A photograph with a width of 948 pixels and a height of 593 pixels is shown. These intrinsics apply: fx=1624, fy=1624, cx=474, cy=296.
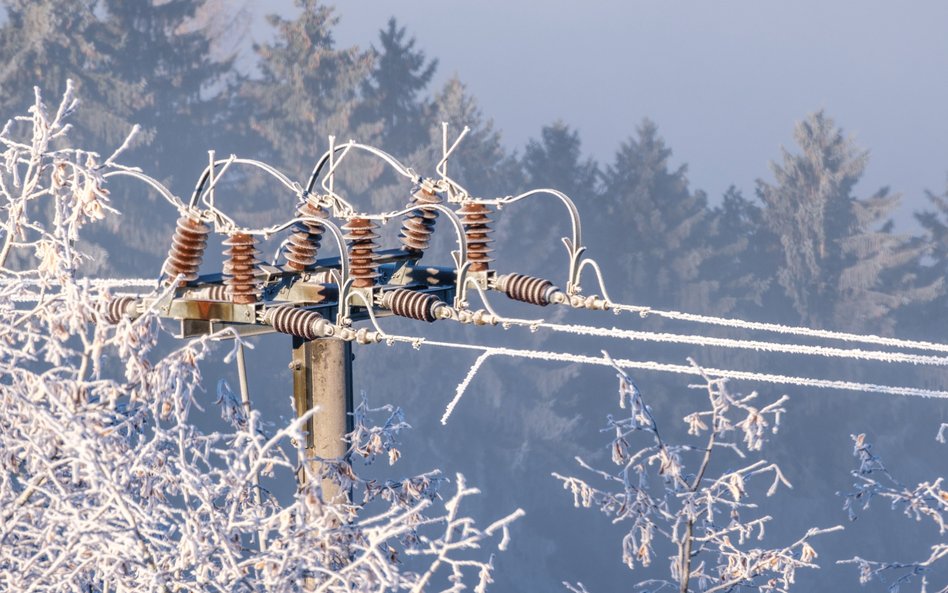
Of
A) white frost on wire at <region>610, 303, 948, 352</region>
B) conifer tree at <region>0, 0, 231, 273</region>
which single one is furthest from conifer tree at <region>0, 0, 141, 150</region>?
white frost on wire at <region>610, 303, 948, 352</region>

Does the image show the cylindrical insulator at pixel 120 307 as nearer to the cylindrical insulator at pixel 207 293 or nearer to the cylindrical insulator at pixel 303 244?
the cylindrical insulator at pixel 207 293

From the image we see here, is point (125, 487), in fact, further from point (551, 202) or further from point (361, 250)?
point (551, 202)

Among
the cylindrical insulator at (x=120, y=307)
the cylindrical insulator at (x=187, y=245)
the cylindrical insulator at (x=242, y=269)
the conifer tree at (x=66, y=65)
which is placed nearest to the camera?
the cylindrical insulator at (x=242, y=269)

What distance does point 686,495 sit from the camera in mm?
11594

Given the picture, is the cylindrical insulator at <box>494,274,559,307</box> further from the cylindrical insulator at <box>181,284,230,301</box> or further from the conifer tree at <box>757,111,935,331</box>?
the conifer tree at <box>757,111,935,331</box>

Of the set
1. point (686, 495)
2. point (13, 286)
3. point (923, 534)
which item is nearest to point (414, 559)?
point (923, 534)

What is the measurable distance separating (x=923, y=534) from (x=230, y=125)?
103 ft

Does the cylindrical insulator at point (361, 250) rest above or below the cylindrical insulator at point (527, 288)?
above

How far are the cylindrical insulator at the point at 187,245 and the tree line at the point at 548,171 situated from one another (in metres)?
48.7

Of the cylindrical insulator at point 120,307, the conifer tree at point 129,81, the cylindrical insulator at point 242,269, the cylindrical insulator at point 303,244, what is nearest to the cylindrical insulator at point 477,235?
the cylindrical insulator at point 303,244

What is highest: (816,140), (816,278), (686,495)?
(816,140)

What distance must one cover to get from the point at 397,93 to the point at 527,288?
53683 millimetres

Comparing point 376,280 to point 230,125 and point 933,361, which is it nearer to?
point 933,361

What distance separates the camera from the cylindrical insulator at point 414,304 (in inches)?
396
